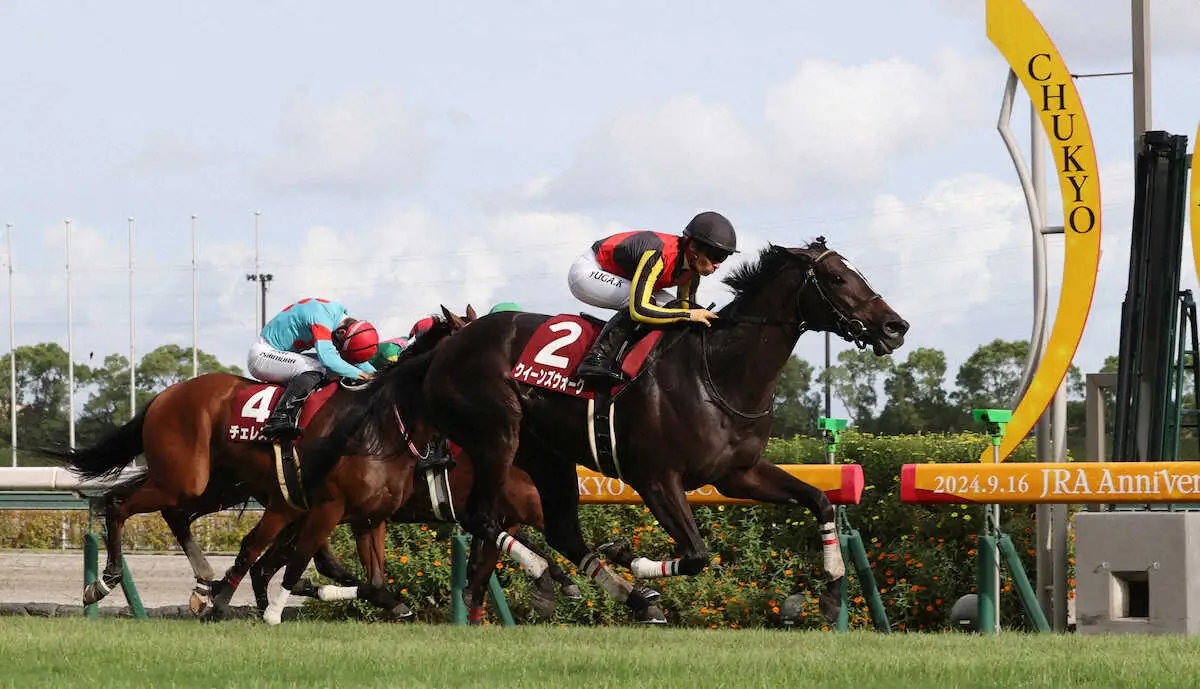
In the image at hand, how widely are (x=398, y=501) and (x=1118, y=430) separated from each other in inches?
155

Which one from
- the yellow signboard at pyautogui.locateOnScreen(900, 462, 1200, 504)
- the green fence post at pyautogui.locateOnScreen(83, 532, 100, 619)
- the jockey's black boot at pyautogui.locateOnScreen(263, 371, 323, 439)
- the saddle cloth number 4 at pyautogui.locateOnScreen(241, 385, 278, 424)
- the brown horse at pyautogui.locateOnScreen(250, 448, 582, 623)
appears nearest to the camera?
the yellow signboard at pyautogui.locateOnScreen(900, 462, 1200, 504)

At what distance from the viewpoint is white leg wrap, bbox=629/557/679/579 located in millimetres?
7227

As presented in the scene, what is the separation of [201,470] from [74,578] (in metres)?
5.96

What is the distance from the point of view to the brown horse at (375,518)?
27.4ft

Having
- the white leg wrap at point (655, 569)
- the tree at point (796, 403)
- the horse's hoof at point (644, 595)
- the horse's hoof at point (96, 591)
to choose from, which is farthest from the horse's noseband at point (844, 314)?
the tree at point (796, 403)

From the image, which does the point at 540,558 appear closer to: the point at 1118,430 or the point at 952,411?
the point at 1118,430

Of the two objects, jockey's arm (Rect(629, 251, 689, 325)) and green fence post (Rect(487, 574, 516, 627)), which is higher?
jockey's arm (Rect(629, 251, 689, 325))

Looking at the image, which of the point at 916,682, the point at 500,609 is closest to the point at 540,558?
the point at 500,609

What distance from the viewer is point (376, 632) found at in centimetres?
754

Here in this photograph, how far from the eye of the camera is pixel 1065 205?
9336 mm

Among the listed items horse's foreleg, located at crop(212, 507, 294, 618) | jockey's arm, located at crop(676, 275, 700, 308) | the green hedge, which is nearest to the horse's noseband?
jockey's arm, located at crop(676, 275, 700, 308)

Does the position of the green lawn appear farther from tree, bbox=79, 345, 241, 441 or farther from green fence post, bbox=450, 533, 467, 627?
tree, bbox=79, 345, 241, 441

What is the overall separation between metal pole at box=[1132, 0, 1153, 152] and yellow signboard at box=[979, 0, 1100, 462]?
271mm

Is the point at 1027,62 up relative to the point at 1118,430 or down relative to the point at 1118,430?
up
